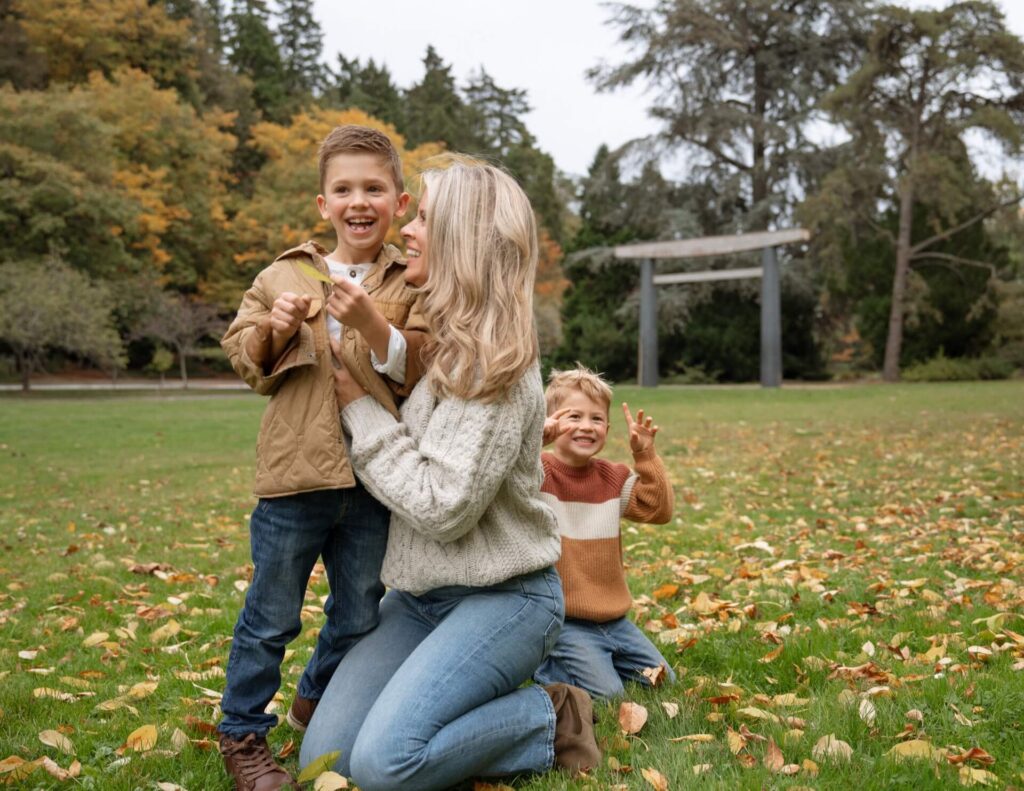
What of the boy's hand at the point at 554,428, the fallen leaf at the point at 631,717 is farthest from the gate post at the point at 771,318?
the fallen leaf at the point at 631,717

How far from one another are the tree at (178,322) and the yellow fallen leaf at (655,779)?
31.7m

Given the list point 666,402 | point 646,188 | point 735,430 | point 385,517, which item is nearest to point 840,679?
point 385,517

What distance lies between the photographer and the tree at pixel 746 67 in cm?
3020

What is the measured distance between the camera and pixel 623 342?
30766mm

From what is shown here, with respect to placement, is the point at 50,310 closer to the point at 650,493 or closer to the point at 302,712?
the point at 302,712

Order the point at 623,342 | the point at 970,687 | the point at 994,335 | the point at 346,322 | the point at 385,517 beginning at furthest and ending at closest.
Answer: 1. the point at 623,342
2. the point at 994,335
3. the point at 970,687
4. the point at 385,517
5. the point at 346,322

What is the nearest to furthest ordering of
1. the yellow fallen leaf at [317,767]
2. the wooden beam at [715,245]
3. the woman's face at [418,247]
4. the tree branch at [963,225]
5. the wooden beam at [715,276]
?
the yellow fallen leaf at [317,767], the woman's face at [418,247], the wooden beam at [715,245], the wooden beam at [715,276], the tree branch at [963,225]

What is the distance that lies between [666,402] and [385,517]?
58.9 feet

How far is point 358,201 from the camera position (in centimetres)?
271

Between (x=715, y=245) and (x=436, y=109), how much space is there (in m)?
25.5

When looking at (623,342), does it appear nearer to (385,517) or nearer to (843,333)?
(843,333)

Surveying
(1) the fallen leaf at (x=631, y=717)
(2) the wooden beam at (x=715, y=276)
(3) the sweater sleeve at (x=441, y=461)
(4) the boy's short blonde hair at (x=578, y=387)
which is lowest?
(1) the fallen leaf at (x=631, y=717)

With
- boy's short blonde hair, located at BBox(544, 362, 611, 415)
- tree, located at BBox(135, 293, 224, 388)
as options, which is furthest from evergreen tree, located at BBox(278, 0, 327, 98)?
boy's short blonde hair, located at BBox(544, 362, 611, 415)

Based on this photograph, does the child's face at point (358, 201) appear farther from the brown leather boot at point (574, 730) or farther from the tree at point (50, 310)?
the tree at point (50, 310)
